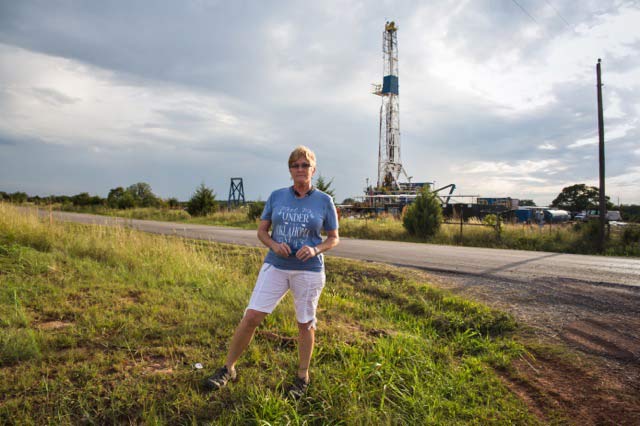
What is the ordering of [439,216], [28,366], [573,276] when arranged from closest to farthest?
[28,366] → [573,276] → [439,216]

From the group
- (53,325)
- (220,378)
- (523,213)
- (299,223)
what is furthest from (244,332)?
(523,213)

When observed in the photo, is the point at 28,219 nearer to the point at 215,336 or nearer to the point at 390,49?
the point at 215,336

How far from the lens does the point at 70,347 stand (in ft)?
11.1

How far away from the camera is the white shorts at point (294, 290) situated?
2.70m

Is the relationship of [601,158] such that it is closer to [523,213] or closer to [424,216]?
[424,216]

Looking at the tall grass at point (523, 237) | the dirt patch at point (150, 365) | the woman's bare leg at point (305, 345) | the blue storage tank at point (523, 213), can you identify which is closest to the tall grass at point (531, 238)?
the tall grass at point (523, 237)

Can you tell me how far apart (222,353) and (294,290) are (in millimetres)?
1183

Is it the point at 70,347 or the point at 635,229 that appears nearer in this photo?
the point at 70,347

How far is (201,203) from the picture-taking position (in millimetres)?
29109

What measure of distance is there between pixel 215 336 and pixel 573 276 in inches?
272

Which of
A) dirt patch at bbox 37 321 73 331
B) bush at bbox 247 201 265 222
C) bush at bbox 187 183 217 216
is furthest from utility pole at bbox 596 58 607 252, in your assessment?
bush at bbox 187 183 217 216

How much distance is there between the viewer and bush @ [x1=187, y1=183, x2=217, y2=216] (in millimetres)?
29062

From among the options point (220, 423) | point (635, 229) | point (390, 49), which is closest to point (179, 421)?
point (220, 423)

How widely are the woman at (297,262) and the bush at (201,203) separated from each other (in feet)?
90.6
